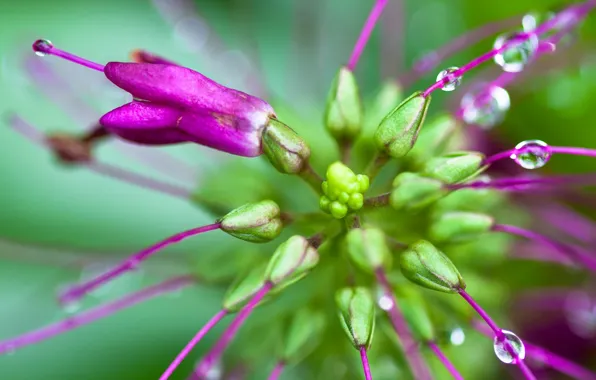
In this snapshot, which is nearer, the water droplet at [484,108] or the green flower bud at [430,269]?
the green flower bud at [430,269]

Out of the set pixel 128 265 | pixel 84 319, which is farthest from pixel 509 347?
pixel 84 319

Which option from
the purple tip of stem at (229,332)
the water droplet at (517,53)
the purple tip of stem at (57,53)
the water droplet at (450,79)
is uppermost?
the purple tip of stem at (57,53)

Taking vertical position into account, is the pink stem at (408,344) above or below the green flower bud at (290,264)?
below

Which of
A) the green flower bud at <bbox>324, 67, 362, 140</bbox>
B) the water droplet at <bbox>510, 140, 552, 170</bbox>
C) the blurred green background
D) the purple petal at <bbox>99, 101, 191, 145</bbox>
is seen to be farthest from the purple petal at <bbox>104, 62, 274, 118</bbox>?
the blurred green background

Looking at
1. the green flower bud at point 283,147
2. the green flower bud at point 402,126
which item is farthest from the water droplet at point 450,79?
the green flower bud at point 283,147

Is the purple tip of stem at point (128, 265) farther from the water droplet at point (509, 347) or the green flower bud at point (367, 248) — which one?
the water droplet at point (509, 347)

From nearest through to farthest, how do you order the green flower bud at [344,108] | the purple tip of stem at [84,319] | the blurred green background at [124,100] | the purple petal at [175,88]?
the purple petal at [175,88] < the green flower bud at [344,108] < the purple tip of stem at [84,319] < the blurred green background at [124,100]

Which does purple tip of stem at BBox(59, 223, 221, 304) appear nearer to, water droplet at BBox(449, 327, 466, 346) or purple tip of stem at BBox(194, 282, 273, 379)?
purple tip of stem at BBox(194, 282, 273, 379)

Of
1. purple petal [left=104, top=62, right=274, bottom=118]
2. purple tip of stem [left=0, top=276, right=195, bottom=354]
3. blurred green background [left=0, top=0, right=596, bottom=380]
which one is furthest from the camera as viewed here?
blurred green background [left=0, top=0, right=596, bottom=380]
